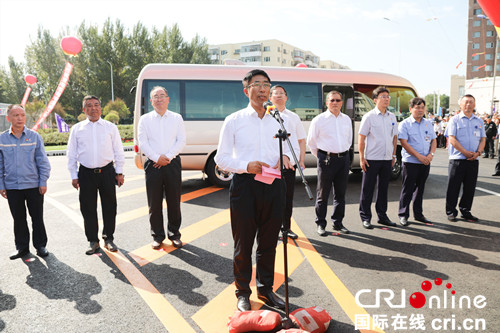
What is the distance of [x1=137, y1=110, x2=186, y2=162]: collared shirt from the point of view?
4.66m

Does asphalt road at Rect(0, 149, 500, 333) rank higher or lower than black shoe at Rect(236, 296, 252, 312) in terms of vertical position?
lower

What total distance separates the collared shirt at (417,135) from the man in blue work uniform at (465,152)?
17.9 inches

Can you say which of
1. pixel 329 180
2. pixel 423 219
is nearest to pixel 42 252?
pixel 329 180

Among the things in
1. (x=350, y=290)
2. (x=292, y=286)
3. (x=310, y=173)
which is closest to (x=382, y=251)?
(x=350, y=290)

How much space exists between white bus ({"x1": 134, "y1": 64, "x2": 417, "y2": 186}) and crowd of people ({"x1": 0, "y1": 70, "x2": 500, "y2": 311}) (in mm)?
3490

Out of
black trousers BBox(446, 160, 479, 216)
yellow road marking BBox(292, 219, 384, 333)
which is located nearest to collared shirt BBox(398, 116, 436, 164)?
black trousers BBox(446, 160, 479, 216)

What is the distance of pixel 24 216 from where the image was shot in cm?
455

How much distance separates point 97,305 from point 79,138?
7.22 feet

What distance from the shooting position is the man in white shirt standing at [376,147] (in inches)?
217

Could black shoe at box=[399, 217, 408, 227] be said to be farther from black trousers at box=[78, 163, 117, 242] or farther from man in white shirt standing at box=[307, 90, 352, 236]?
black trousers at box=[78, 163, 117, 242]

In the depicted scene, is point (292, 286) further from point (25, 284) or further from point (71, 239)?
point (71, 239)

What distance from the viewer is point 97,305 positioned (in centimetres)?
318

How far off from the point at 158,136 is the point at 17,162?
5.59 ft

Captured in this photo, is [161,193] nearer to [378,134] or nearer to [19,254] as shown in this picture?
[19,254]
